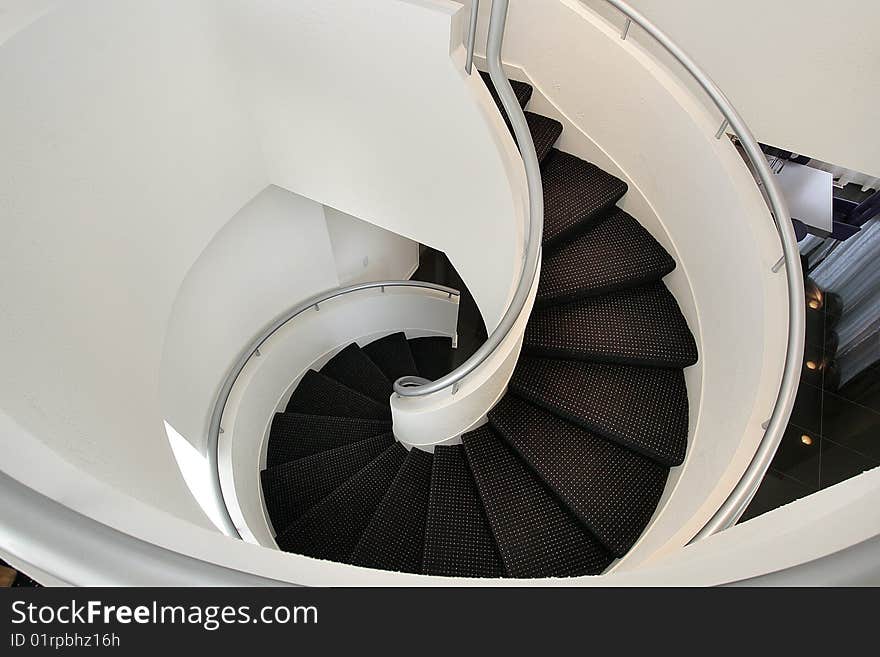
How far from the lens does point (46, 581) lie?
2.80 ft

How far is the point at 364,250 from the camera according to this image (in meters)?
6.24

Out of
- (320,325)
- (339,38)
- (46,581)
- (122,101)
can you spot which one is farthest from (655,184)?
(320,325)

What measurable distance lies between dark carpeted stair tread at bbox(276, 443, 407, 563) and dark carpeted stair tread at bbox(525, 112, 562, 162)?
2.45m

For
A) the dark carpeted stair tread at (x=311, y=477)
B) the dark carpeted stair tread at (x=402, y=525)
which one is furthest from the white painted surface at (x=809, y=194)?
the dark carpeted stair tread at (x=311, y=477)

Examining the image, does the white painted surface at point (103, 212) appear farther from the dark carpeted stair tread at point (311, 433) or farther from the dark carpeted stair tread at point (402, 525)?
the dark carpeted stair tread at point (311, 433)

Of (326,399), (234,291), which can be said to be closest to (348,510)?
(326,399)

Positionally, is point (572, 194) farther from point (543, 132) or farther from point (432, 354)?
point (432, 354)

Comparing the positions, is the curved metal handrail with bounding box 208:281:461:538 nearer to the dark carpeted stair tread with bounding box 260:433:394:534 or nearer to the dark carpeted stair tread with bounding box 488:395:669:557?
Answer: the dark carpeted stair tread with bounding box 260:433:394:534

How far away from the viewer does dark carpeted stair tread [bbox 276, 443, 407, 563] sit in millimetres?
4223

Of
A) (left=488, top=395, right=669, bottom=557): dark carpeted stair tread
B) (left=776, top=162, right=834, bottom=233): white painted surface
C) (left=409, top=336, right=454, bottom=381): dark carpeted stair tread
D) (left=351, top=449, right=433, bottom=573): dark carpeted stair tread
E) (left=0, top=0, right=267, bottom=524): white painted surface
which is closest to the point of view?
(left=0, top=0, right=267, bottom=524): white painted surface

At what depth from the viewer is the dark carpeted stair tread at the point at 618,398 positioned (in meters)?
2.91

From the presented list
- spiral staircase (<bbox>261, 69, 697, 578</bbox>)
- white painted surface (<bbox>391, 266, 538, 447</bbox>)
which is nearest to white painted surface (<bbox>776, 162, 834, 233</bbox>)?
spiral staircase (<bbox>261, 69, 697, 578</bbox>)

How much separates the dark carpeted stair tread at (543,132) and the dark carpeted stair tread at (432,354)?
3.55 meters
